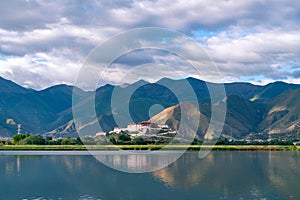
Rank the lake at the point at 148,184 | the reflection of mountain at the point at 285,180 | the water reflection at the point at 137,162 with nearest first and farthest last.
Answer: the lake at the point at 148,184 < the reflection of mountain at the point at 285,180 < the water reflection at the point at 137,162

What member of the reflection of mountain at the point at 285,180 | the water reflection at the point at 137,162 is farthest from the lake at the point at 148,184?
Answer: the water reflection at the point at 137,162

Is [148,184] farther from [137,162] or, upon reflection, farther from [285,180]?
[137,162]

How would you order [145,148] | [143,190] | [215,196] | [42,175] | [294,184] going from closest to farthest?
[215,196], [143,190], [294,184], [42,175], [145,148]

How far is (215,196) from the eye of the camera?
43094mm

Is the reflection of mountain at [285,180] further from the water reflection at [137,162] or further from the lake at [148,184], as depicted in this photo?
the water reflection at [137,162]

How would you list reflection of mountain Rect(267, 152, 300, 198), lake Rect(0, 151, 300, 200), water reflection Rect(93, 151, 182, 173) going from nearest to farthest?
1. lake Rect(0, 151, 300, 200)
2. reflection of mountain Rect(267, 152, 300, 198)
3. water reflection Rect(93, 151, 182, 173)

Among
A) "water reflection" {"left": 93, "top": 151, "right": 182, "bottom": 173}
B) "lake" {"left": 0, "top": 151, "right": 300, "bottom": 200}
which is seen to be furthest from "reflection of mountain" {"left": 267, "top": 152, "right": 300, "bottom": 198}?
"water reflection" {"left": 93, "top": 151, "right": 182, "bottom": 173}

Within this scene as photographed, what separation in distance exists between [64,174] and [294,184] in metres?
29.0

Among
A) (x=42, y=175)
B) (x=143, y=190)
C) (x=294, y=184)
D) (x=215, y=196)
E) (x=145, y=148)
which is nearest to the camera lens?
(x=215, y=196)

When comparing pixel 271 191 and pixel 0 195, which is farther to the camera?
pixel 271 191

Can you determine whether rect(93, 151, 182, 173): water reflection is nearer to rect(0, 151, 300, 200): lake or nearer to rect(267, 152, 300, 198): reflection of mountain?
rect(0, 151, 300, 200): lake

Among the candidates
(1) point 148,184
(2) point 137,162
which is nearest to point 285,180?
(1) point 148,184

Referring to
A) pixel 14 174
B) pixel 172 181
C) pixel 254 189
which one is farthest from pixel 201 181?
pixel 14 174

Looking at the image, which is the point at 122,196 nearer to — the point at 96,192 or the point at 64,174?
the point at 96,192
